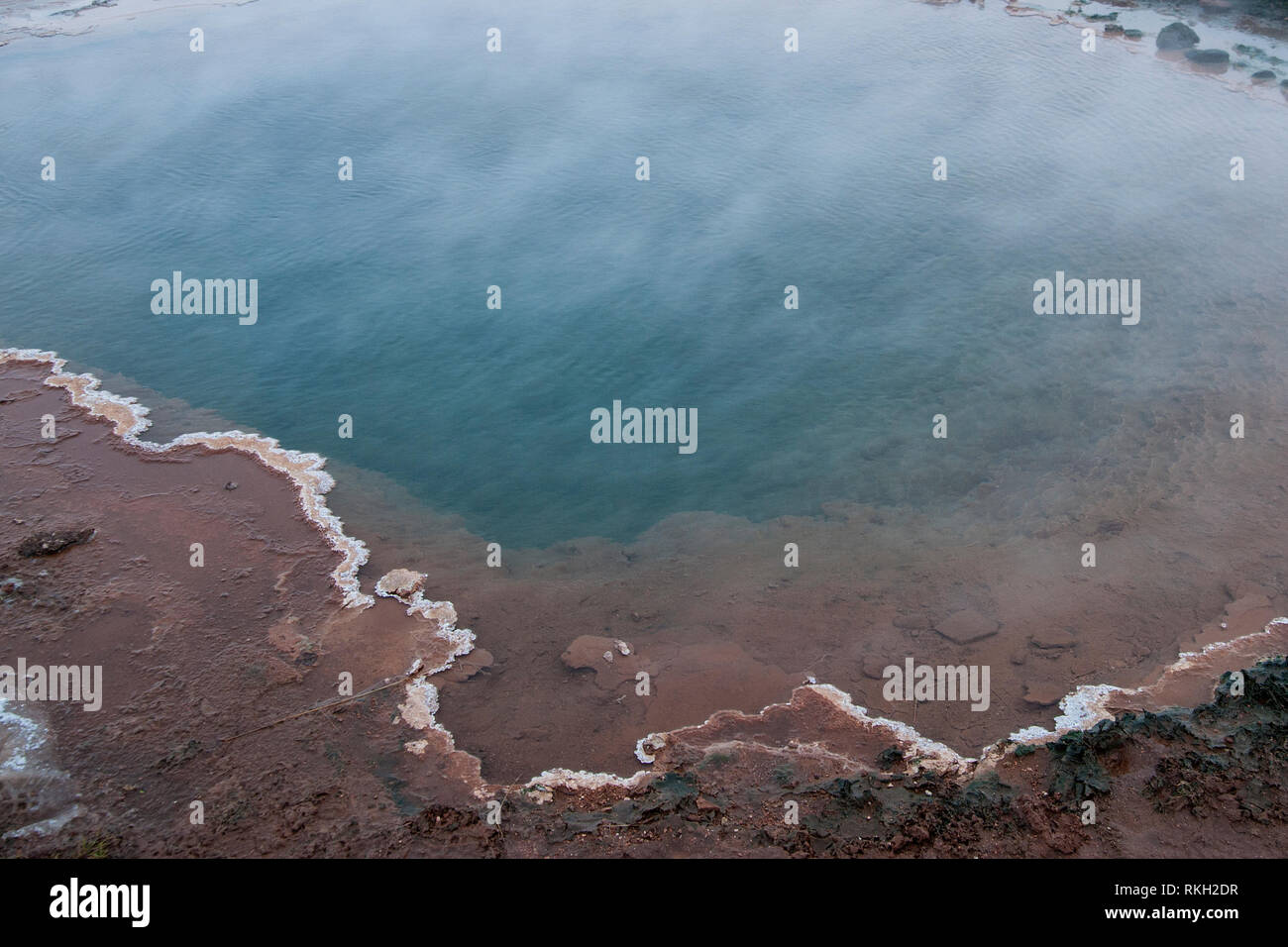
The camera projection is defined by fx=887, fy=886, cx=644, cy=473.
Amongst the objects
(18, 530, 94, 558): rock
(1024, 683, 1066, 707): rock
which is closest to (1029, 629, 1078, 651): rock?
(1024, 683, 1066, 707): rock

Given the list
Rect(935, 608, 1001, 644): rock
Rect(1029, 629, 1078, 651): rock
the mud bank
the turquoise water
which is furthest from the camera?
the turquoise water

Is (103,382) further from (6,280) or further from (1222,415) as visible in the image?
(1222,415)

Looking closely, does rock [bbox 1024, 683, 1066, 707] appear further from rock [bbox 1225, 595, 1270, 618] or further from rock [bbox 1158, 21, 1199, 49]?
rock [bbox 1158, 21, 1199, 49]

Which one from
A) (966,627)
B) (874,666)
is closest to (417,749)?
(874,666)

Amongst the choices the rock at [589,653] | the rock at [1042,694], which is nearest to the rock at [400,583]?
the rock at [589,653]

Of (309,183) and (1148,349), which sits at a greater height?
(309,183)

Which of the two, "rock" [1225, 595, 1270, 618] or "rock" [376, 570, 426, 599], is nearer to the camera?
"rock" [1225, 595, 1270, 618]
